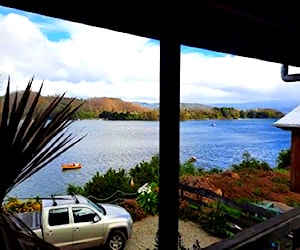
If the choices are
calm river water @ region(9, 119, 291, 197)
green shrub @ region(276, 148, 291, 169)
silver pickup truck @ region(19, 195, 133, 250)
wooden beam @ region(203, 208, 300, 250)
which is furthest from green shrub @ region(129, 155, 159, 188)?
green shrub @ region(276, 148, 291, 169)

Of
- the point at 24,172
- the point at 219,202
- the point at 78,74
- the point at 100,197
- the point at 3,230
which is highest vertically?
the point at 78,74

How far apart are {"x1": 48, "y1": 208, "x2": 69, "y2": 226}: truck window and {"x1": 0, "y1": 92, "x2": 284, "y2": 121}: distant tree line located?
36.3 inches

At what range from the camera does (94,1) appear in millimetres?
867

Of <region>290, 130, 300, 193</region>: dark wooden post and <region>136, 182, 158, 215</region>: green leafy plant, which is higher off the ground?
<region>290, 130, 300, 193</region>: dark wooden post

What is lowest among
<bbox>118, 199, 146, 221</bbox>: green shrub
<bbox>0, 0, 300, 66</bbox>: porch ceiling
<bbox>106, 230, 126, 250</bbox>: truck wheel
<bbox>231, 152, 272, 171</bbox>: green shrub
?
<bbox>106, 230, 126, 250</bbox>: truck wheel

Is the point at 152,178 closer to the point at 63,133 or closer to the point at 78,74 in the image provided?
the point at 78,74

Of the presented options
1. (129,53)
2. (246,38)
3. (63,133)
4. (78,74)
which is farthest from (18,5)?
(246,38)

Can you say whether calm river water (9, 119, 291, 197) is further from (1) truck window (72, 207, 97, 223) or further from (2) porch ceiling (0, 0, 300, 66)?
(1) truck window (72, 207, 97, 223)

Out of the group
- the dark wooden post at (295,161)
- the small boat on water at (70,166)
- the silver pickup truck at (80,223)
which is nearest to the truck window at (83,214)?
the silver pickup truck at (80,223)

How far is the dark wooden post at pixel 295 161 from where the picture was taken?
2312 mm

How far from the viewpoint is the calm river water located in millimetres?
1162

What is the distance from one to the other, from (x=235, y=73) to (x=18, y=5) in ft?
6.71

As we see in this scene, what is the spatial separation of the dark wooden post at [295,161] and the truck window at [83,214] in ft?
5.51

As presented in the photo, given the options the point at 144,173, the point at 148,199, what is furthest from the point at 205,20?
the point at 148,199
